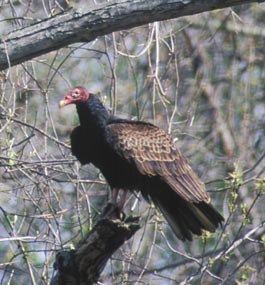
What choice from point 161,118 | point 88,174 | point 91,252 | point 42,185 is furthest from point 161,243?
point 91,252

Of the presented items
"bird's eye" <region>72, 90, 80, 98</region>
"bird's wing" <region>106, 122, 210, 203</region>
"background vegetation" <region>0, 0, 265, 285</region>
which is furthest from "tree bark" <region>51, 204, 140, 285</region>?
"background vegetation" <region>0, 0, 265, 285</region>

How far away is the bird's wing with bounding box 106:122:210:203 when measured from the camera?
5.38 metres

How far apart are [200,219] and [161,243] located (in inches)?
131

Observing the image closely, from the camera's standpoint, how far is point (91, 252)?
4.47 meters

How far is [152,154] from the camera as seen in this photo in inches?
219

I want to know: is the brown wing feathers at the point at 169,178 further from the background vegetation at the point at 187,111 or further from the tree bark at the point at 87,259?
the background vegetation at the point at 187,111

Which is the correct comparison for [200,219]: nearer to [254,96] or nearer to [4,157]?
[4,157]

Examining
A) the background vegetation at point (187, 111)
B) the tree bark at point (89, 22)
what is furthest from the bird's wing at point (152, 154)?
the tree bark at point (89, 22)

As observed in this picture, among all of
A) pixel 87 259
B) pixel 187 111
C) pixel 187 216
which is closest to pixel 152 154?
pixel 187 216

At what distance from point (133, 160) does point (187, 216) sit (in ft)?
1.54

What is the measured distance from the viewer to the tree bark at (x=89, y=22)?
414cm

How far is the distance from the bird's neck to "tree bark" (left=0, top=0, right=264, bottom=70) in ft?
3.93

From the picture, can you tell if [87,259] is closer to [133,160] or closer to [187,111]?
[133,160]

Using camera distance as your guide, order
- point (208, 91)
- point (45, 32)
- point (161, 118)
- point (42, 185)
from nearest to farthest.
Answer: point (45, 32), point (42, 185), point (161, 118), point (208, 91)
